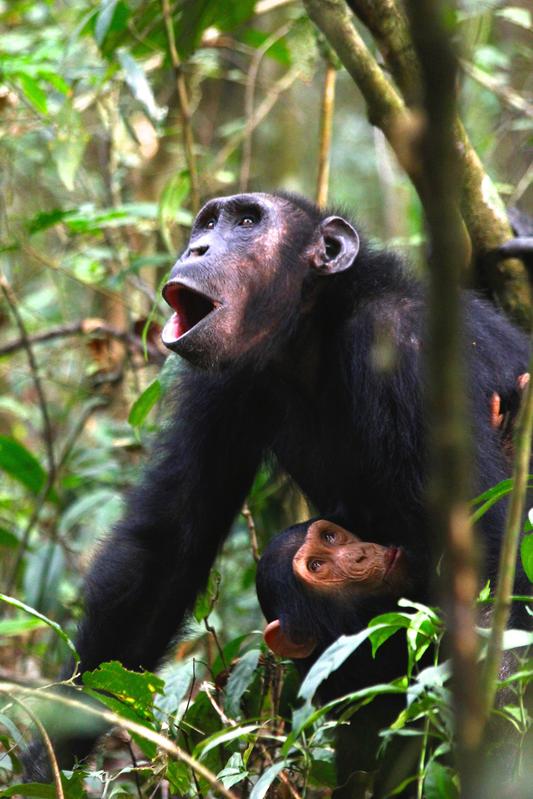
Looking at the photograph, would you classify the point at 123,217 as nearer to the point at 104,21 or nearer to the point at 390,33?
the point at 104,21

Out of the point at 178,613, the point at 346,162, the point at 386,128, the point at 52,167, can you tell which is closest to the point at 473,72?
the point at 386,128

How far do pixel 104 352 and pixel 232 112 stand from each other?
12.9 ft

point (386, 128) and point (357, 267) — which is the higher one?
point (386, 128)

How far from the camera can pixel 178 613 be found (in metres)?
4.07

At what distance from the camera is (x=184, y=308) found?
3.75 metres

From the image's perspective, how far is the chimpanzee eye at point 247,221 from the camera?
393cm

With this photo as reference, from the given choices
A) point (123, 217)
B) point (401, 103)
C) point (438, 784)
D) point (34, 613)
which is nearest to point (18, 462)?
point (123, 217)

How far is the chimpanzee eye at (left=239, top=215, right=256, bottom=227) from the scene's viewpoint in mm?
3927

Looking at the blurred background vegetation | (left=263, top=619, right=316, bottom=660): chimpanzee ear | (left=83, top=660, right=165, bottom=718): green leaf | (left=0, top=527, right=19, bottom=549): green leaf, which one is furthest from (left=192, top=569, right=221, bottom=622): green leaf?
(left=0, top=527, right=19, bottom=549): green leaf

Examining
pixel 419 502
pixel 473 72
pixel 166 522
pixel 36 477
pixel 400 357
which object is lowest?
pixel 36 477

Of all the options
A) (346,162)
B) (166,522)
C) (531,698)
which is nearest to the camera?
(531,698)

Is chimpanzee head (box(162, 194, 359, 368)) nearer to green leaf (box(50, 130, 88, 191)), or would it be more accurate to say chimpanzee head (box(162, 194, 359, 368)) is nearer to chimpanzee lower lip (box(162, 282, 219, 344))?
chimpanzee lower lip (box(162, 282, 219, 344))

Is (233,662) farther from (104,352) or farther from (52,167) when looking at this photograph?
(52,167)

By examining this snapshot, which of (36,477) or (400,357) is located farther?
(36,477)
